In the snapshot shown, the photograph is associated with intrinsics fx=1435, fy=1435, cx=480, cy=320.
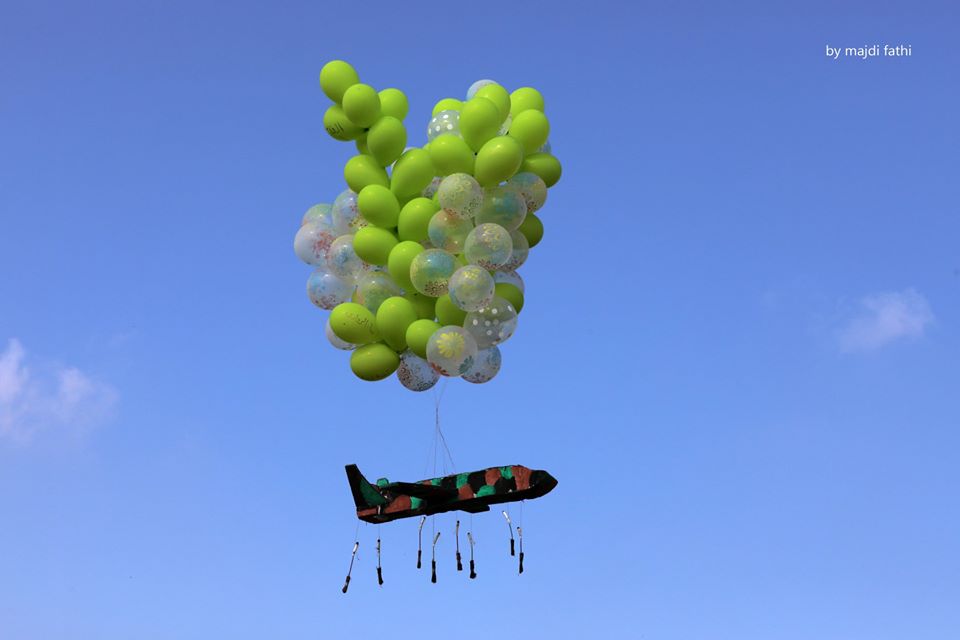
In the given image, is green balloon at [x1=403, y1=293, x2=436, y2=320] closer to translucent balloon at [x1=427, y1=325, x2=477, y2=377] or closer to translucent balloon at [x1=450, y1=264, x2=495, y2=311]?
translucent balloon at [x1=427, y1=325, x2=477, y2=377]

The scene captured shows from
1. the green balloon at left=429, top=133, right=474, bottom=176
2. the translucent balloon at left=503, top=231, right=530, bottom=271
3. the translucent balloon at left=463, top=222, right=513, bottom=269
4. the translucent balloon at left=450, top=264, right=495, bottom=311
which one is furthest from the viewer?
the translucent balloon at left=503, top=231, right=530, bottom=271

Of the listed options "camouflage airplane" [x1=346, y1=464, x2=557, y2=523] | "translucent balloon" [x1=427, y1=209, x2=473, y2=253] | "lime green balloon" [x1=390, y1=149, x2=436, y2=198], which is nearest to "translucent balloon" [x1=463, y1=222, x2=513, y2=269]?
"translucent balloon" [x1=427, y1=209, x2=473, y2=253]

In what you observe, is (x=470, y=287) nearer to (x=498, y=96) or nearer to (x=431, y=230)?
(x=431, y=230)

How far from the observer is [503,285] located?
1509 centimetres

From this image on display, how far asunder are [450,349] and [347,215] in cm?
208

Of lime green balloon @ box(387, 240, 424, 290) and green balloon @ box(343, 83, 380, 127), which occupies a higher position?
green balloon @ box(343, 83, 380, 127)

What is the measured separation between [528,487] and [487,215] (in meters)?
2.80

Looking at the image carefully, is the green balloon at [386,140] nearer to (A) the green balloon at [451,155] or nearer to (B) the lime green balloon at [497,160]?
(A) the green balloon at [451,155]

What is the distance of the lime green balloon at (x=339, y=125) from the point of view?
1518 centimetres

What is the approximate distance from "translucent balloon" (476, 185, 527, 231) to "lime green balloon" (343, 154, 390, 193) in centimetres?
117

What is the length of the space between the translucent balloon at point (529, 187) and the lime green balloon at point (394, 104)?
57.7 inches

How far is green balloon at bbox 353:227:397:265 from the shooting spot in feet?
48.0

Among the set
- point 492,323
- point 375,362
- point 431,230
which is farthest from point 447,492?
point 431,230

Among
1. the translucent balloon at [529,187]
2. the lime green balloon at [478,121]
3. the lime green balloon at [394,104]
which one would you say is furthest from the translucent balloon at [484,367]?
the lime green balloon at [394,104]
